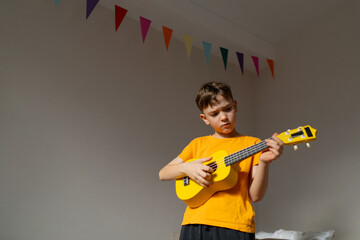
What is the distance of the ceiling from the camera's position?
2693 millimetres

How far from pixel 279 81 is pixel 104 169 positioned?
6.41 feet

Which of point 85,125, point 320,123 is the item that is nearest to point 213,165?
point 85,125

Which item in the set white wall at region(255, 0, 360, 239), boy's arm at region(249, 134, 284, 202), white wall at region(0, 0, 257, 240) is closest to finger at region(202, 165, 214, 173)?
boy's arm at region(249, 134, 284, 202)

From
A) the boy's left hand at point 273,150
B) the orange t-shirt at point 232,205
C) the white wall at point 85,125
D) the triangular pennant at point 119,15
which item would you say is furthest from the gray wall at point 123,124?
the boy's left hand at point 273,150

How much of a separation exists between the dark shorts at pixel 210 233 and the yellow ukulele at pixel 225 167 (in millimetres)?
80

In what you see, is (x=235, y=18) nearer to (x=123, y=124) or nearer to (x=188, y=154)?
(x=123, y=124)

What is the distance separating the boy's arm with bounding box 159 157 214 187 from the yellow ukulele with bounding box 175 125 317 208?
0.03 m

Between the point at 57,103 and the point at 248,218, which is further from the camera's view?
the point at 57,103

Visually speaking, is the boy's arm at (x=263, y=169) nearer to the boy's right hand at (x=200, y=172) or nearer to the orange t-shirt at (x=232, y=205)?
the orange t-shirt at (x=232, y=205)

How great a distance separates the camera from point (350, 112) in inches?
93.0

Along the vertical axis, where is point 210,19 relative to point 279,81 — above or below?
above

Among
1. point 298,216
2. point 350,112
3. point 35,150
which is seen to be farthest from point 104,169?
point 350,112

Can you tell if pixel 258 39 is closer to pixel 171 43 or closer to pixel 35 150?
pixel 171 43

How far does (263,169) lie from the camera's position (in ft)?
3.19
